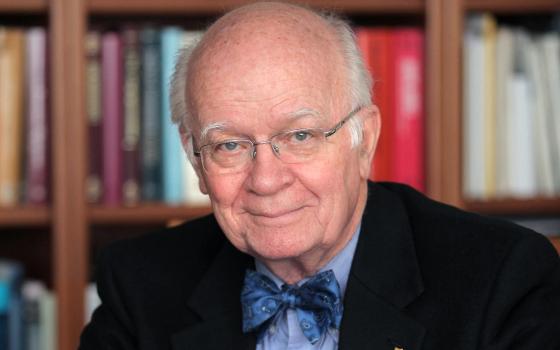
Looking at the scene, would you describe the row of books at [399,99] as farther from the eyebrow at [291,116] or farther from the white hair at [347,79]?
the eyebrow at [291,116]

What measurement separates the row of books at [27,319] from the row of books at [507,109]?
1165 millimetres

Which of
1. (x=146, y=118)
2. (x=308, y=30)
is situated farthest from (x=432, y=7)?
(x=308, y=30)

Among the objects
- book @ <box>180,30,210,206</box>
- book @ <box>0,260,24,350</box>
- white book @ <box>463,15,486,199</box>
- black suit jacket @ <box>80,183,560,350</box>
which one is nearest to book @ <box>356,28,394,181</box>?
white book @ <box>463,15,486,199</box>

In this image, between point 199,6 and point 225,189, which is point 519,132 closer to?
point 199,6

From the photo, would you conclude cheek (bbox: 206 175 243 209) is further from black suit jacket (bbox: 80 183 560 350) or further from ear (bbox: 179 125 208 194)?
black suit jacket (bbox: 80 183 560 350)

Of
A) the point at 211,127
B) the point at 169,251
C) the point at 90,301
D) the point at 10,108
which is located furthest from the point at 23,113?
the point at 211,127

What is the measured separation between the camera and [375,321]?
Result: 5.44 feet

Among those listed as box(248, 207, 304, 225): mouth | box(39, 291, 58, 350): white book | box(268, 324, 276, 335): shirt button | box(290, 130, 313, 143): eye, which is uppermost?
box(290, 130, 313, 143): eye

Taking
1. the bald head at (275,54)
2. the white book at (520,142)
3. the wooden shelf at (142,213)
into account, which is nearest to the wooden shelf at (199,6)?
the white book at (520,142)

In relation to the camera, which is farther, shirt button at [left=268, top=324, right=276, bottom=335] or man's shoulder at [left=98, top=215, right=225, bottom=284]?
man's shoulder at [left=98, top=215, right=225, bottom=284]

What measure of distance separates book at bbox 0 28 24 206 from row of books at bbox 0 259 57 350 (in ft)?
0.89

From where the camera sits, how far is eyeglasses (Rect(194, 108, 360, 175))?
1.60m

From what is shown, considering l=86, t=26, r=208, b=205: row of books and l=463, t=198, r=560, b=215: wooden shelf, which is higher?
l=86, t=26, r=208, b=205: row of books

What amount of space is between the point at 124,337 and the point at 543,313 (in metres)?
0.76
